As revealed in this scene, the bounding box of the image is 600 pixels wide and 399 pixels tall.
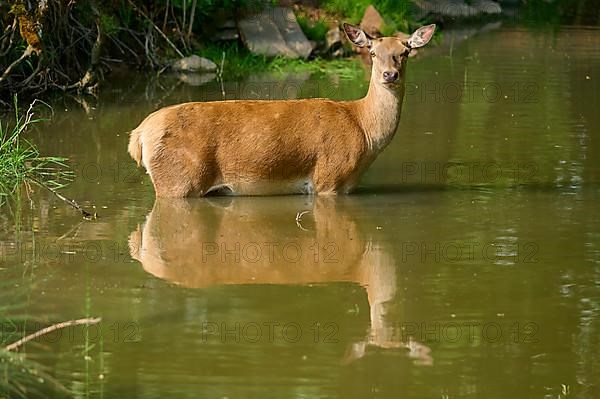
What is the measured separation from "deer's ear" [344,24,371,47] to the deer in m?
0.19

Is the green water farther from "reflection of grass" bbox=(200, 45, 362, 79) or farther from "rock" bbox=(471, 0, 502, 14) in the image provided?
"rock" bbox=(471, 0, 502, 14)

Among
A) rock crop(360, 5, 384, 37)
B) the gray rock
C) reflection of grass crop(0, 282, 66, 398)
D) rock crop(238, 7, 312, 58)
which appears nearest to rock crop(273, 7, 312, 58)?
rock crop(238, 7, 312, 58)

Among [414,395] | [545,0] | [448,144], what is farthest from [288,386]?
[545,0]

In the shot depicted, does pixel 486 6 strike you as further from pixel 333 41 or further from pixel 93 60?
pixel 93 60

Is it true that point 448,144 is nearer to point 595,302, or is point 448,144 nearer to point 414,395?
point 595,302

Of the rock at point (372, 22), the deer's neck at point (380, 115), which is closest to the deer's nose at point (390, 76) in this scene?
the deer's neck at point (380, 115)

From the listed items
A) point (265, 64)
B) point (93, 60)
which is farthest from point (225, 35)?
point (93, 60)

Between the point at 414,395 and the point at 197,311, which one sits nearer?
the point at 414,395

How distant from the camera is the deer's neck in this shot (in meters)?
9.84

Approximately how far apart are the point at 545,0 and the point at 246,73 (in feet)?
40.1

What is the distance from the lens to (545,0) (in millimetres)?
26953

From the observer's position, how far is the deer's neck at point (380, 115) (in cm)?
984

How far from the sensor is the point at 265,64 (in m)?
17.0

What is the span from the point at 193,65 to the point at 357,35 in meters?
6.79
